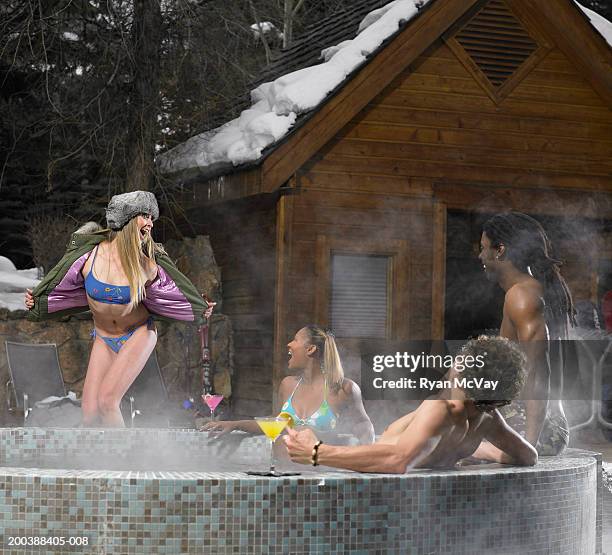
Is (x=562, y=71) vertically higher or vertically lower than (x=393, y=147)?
higher

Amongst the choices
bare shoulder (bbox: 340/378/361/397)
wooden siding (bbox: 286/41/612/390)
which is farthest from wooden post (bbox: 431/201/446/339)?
bare shoulder (bbox: 340/378/361/397)

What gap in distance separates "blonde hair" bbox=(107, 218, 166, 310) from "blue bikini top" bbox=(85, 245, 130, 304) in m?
0.04

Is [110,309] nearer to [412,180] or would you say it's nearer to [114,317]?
[114,317]

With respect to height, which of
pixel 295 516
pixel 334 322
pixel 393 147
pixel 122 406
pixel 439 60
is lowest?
pixel 295 516

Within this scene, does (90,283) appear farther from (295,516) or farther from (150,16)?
(150,16)

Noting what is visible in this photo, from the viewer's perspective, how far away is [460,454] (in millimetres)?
5223

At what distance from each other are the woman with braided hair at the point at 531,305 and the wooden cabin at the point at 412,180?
6897 millimetres

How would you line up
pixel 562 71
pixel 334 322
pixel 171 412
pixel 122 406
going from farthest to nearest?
pixel 562 71 < pixel 334 322 < pixel 171 412 < pixel 122 406

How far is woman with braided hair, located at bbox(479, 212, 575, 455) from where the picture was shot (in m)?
5.70

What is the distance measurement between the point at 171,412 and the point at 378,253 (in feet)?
10.0

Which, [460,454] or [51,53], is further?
[51,53]

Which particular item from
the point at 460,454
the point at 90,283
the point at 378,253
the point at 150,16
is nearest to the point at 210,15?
the point at 150,16

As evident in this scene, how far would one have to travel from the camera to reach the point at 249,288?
1410cm

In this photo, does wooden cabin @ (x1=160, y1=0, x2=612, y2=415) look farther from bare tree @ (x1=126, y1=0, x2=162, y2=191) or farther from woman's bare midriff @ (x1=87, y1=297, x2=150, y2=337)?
woman's bare midriff @ (x1=87, y1=297, x2=150, y2=337)
